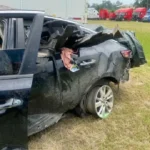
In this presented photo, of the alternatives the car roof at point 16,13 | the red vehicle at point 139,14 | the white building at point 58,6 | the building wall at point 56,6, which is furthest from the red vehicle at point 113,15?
the car roof at point 16,13

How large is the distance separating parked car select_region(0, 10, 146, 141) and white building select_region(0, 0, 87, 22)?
4.40 meters

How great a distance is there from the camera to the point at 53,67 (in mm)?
3812

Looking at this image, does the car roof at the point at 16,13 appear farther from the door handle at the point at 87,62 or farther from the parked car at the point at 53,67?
the door handle at the point at 87,62

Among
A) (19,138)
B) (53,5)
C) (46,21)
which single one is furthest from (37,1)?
(19,138)

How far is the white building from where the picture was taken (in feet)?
30.9

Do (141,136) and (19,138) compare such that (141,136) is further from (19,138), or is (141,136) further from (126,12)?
(126,12)

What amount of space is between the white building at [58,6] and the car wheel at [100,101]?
5.04 meters

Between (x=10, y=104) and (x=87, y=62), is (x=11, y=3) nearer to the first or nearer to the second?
(x=87, y=62)

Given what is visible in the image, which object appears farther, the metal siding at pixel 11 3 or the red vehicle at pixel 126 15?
the red vehicle at pixel 126 15

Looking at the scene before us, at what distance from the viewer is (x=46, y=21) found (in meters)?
4.15

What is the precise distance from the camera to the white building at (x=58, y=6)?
9.42 m

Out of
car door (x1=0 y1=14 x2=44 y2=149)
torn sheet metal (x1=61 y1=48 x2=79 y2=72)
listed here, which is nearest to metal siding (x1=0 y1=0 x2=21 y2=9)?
torn sheet metal (x1=61 y1=48 x2=79 y2=72)

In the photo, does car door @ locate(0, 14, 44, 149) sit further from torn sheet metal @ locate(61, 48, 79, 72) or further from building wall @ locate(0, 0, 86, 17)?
building wall @ locate(0, 0, 86, 17)

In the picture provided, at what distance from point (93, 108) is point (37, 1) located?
589 cm
